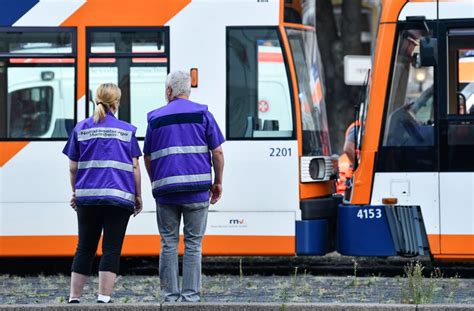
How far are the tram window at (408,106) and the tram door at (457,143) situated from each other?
14 cm

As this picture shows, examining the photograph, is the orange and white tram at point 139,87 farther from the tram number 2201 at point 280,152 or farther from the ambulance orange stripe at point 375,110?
the ambulance orange stripe at point 375,110

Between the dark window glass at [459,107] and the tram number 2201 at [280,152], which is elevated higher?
the dark window glass at [459,107]

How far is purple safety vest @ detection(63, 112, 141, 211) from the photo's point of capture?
9172 millimetres

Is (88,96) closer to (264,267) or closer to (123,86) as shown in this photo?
(123,86)

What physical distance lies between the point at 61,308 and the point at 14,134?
4077 mm

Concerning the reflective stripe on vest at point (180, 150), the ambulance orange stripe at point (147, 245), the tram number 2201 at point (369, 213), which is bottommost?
the ambulance orange stripe at point (147, 245)

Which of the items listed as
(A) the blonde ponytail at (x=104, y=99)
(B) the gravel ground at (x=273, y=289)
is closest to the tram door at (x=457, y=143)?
(B) the gravel ground at (x=273, y=289)

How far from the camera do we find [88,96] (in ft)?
41.3

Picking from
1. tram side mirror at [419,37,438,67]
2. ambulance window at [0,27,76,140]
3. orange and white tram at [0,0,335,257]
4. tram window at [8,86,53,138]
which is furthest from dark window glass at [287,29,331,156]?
tram window at [8,86,53,138]

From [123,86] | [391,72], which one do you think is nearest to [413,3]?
[391,72]

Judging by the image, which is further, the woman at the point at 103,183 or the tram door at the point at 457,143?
the tram door at the point at 457,143

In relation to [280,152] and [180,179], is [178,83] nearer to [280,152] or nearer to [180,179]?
[180,179]

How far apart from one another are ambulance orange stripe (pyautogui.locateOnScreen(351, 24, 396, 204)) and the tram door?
0.53 meters

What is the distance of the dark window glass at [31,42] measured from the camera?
41.4 ft
